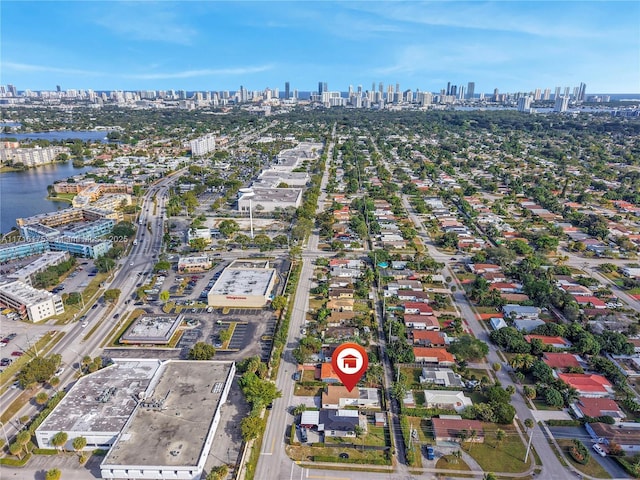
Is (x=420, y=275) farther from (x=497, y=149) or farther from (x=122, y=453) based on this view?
(x=497, y=149)

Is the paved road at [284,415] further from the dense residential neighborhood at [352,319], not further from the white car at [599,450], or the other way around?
the white car at [599,450]

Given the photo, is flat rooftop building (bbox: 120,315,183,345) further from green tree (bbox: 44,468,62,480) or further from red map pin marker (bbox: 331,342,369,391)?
red map pin marker (bbox: 331,342,369,391)

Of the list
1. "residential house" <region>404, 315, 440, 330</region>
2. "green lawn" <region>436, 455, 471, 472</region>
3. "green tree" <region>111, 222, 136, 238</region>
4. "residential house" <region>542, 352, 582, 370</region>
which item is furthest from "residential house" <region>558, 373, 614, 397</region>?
"green tree" <region>111, 222, 136, 238</region>

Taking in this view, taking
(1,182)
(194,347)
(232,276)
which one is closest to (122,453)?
(194,347)

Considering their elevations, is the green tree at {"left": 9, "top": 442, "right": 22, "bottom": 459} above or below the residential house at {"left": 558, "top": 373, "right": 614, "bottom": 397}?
below

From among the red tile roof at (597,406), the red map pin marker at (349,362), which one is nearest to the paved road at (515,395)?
the red tile roof at (597,406)

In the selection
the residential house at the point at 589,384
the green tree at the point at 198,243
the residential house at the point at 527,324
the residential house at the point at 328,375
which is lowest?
the residential house at the point at 328,375

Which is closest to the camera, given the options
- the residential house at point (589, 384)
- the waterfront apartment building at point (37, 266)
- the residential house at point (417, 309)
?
the residential house at point (589, 384)
